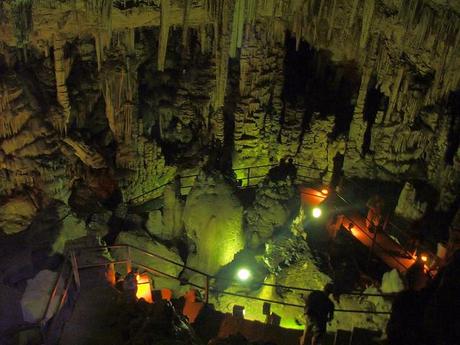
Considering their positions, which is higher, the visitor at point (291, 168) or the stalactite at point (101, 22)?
the stalactite at point (101, 22)

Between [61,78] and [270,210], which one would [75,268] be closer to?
[270,210]

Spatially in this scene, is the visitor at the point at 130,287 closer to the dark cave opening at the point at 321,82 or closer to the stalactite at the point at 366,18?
the stalactite at the point at 366,18

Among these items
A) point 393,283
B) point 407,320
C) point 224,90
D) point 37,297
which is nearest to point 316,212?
point 393,283

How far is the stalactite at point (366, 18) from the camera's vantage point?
10.0m

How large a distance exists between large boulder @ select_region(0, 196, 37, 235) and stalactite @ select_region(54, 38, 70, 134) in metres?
1.81

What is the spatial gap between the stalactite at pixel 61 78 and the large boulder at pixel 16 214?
181cm

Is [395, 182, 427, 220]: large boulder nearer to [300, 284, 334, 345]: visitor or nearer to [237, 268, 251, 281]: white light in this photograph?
[237, 268, 251, 281]: white light

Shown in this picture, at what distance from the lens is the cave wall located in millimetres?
10211

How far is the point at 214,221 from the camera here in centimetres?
877

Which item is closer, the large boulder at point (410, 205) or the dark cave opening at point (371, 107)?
the large boulder at point (410, 205)

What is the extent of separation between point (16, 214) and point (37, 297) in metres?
5.28

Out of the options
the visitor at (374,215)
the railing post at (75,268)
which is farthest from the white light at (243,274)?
the railing post at (75,268)

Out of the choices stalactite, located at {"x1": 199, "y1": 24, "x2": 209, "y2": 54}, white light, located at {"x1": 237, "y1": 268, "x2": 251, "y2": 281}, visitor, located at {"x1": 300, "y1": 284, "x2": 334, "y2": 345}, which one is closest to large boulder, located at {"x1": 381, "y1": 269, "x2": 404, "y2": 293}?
visitor, located at {"x1": 300, "y1": 284, "x2": 334, "y2": 345}

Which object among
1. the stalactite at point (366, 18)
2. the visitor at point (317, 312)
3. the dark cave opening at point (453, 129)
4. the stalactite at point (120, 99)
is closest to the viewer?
the visitor at point (317, 312)
